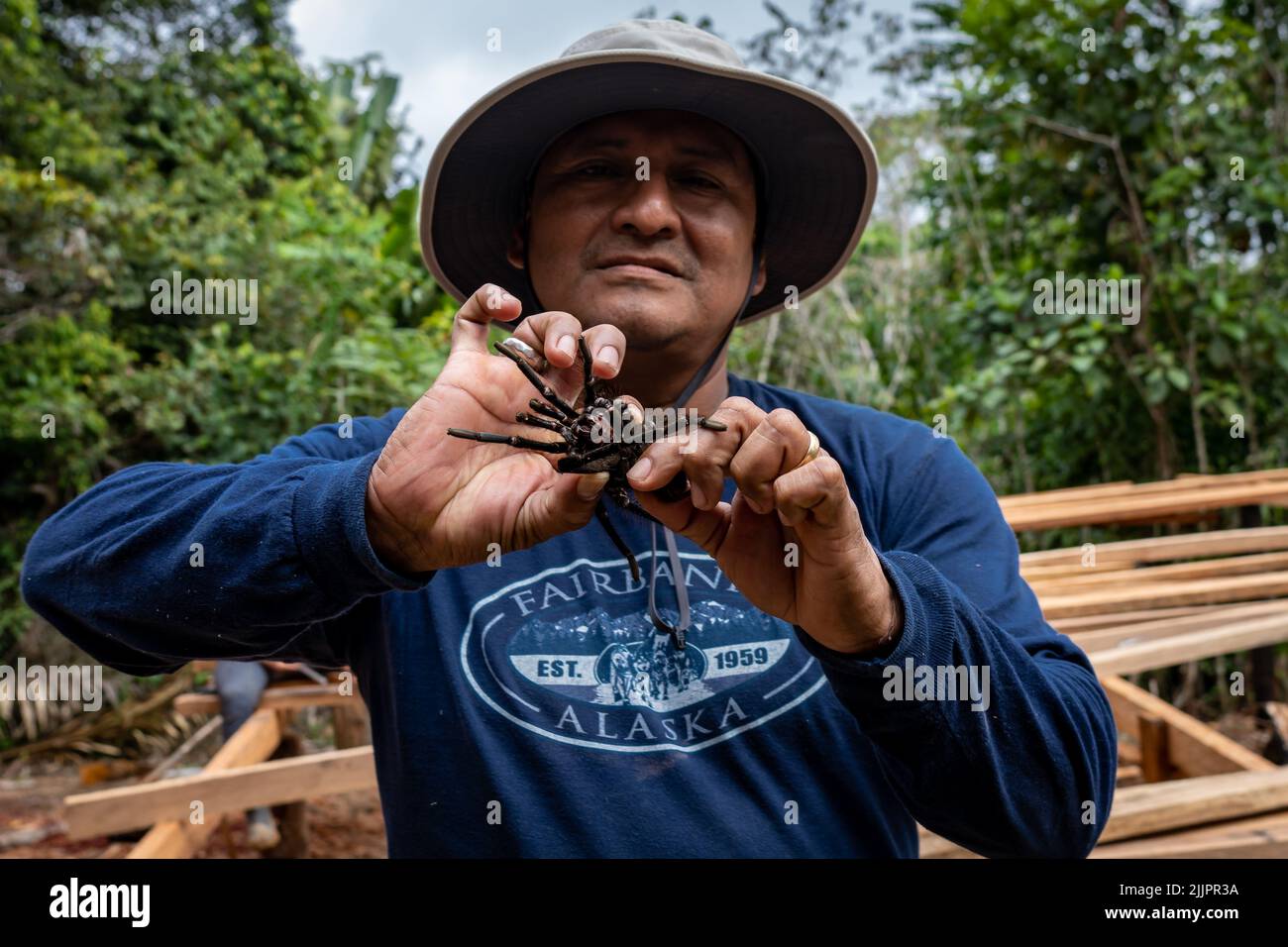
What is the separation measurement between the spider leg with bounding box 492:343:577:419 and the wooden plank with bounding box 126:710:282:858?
2085mm

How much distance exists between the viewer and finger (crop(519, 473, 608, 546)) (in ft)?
4.11

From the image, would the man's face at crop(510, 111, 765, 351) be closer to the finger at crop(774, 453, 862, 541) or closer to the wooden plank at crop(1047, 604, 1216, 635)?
the finger at crop(774, 453, 862, 541)

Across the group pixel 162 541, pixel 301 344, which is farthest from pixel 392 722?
pixel 301 344

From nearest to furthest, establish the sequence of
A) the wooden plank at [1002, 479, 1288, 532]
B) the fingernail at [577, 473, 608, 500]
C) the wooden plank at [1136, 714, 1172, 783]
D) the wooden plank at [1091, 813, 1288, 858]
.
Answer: the fingernail at [577, 473, 608, 500] < the wooden plank at [1091, 813, 1288, 858] < the wooden plank at [1136, 714, 1172, 783] < the wooden plank at [1002, 479, 1288, 532]

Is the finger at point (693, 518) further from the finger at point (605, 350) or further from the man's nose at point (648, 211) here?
the man's nose at point (648, 211)

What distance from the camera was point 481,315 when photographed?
139 cm

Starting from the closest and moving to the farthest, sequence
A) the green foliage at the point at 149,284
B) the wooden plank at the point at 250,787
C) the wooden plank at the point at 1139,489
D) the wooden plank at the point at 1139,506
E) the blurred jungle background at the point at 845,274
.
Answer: the wooden plank at the point at 250,787
the wooden plank at the point at 1139,506
the wooden plank at the point at 1139,489
the blurred jungle background at the point at 845,274
the green foliage at the point at 149,284

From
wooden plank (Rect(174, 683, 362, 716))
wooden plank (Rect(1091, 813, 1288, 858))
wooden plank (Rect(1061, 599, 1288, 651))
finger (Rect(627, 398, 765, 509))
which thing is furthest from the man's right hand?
wooden plank (Rect(174, 683, 362, 716))

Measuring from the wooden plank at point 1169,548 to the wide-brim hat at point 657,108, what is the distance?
5.36 ft

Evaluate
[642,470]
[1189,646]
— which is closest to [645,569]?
[642,470]

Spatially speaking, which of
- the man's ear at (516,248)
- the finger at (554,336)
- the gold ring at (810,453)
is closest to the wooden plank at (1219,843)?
the gold ring at (810,453)

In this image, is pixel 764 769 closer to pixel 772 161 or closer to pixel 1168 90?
pixel 772 161

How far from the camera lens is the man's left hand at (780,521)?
3.73ft
